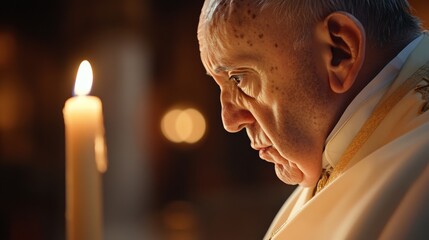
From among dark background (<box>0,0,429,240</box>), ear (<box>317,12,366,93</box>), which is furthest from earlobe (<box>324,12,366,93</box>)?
dark background (<box>0,0,429,240</box>)

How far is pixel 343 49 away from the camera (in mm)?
1461

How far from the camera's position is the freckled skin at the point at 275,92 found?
1466mm

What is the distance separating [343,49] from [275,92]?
0.56 feet

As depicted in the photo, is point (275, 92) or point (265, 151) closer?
point (275, 92)

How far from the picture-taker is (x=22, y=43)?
835 cm

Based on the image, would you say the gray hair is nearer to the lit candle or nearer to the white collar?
the white collar

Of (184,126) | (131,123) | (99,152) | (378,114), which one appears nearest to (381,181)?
(378,114)

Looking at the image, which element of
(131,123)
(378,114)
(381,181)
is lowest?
(381,181)

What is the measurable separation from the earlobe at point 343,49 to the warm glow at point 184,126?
25.7 feet

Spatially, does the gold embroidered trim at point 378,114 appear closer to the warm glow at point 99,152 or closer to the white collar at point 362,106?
the white collar at point 362,106

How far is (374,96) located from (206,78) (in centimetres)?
795

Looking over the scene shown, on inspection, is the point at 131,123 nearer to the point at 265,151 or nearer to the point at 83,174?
the point at 265,151

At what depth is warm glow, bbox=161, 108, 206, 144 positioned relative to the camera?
935cm

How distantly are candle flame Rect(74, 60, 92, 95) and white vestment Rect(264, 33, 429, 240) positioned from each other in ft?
1.61
